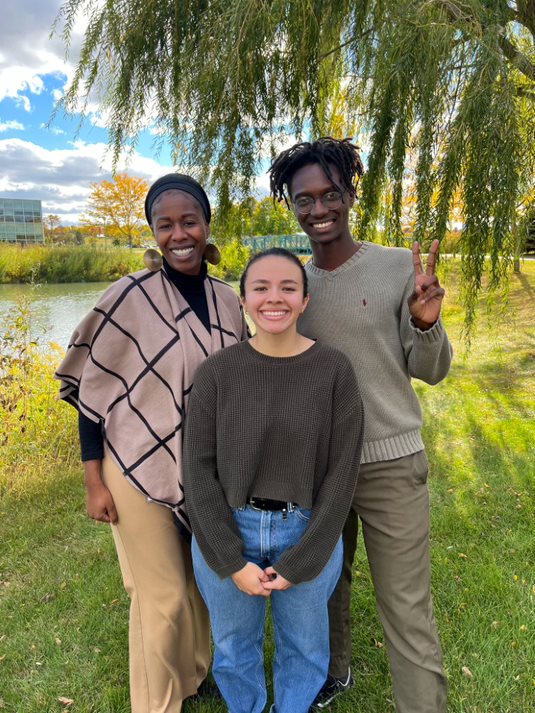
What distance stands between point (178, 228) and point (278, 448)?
0.83 metres

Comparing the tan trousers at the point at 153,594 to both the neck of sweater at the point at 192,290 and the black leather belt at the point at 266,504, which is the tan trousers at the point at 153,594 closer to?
the black leather belt at the point at 266,504

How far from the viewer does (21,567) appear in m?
3.16

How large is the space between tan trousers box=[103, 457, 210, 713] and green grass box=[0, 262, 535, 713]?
0.32 m

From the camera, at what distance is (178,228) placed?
70.2 inches

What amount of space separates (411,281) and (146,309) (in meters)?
0.90

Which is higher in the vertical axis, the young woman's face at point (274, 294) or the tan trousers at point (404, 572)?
the young woman's face at point (274, 294)

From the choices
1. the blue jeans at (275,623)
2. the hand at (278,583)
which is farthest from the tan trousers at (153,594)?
the hand at (278,583)

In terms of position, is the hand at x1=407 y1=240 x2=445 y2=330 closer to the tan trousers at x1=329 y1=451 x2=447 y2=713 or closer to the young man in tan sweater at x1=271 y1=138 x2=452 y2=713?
the young man in tan sweater at x1=271 y1=138 x2=452 y2=713

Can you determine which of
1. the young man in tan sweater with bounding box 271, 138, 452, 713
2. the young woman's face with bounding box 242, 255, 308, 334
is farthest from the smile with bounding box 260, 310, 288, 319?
Result: the young man in tan sweater with bounding box 271, 138, 452, 713

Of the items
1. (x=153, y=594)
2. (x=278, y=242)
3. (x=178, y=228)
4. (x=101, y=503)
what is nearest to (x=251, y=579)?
(x=153, y=594)

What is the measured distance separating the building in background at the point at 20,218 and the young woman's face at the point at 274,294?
1625 inches

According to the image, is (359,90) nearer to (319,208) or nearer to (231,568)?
(319,208)

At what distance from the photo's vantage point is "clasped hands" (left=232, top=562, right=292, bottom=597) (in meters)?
1.51

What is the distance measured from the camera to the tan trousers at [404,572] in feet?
5.58
